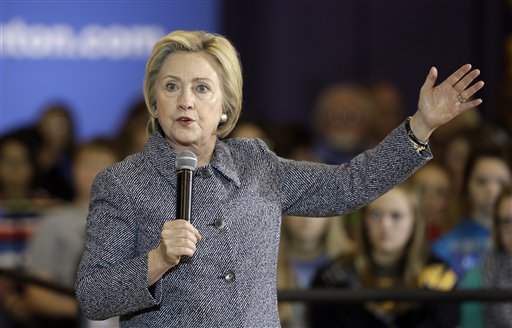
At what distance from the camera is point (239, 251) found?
8.98ft

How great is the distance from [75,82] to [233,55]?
5802 mm

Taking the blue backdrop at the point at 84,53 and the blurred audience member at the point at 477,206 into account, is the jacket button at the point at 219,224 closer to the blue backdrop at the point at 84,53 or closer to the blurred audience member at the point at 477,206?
the blurred audience member at the point at 477,206

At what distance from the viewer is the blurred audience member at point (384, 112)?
25.0 ft

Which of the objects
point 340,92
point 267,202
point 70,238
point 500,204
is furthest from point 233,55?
point 340,92

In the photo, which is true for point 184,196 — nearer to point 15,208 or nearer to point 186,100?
point 186,100

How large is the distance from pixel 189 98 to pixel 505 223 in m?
2.45

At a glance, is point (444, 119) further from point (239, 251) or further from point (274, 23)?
point (274, 23)

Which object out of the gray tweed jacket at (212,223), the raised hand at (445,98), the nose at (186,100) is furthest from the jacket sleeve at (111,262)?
the raised hand at (445,98)

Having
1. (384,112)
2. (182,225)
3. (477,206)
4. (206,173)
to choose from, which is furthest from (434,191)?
(182,225)

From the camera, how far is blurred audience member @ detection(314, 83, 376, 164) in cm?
723

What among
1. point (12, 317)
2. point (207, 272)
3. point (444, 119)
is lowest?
point (12, 317)

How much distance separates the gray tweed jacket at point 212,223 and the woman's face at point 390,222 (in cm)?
216

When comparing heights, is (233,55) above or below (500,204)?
above

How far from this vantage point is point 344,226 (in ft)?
19.0
